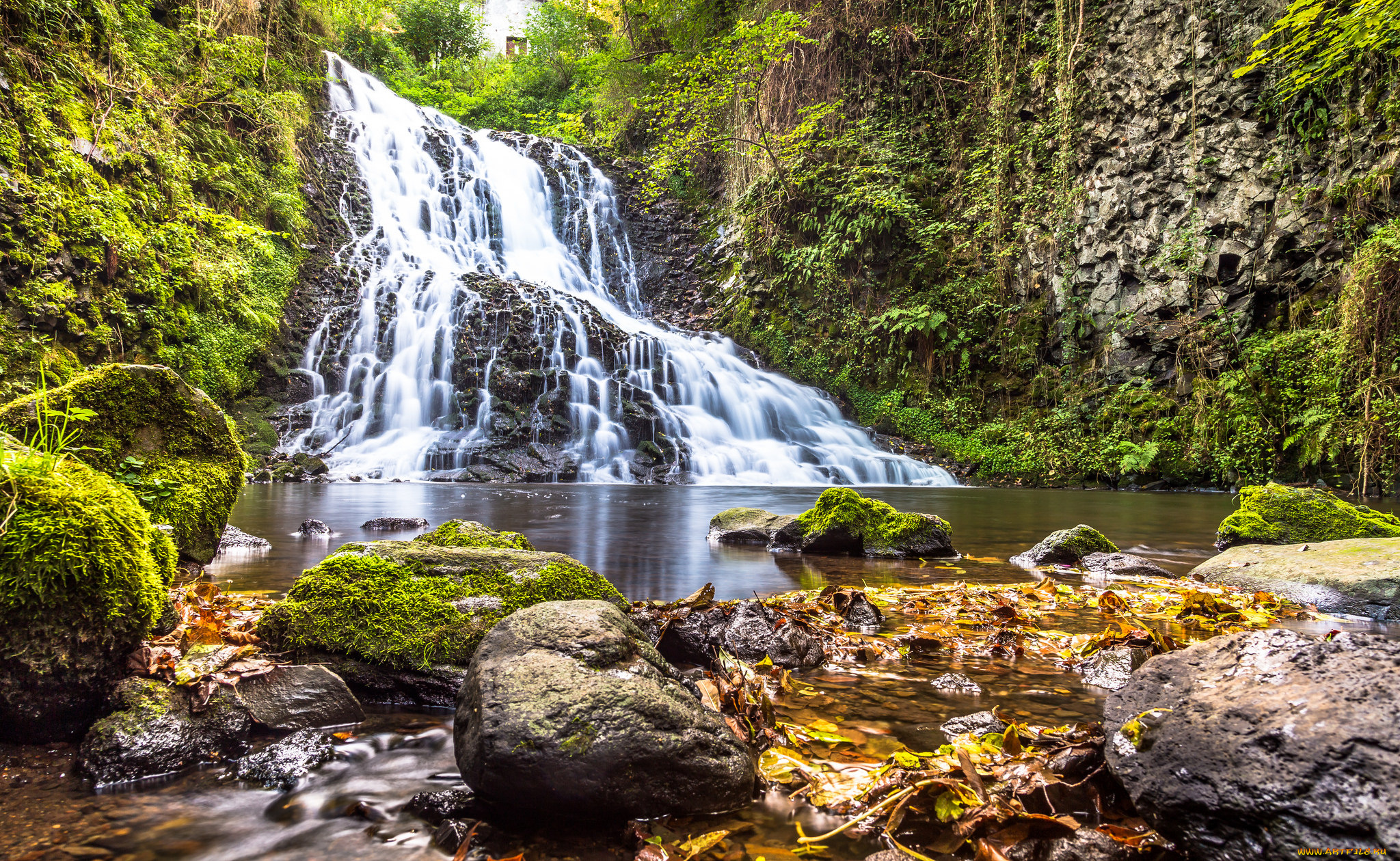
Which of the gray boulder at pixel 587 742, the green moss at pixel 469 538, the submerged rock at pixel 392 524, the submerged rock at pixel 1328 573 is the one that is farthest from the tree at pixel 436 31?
the gray boulder at pixel 587 742

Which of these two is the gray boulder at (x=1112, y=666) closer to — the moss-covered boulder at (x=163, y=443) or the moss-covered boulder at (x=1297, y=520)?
the moss-covered boulder at (x=1297, y=520)

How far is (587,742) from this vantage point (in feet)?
5.54

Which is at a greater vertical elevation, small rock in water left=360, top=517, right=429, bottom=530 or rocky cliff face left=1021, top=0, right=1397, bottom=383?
rocky cliff face left=1021, top=0, right=1397, bottom=383

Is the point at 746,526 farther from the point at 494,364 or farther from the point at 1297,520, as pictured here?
the point at 494,364

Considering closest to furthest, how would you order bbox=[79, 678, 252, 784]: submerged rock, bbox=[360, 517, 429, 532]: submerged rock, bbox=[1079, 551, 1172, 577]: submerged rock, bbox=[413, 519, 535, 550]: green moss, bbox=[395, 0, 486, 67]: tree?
bbox=[79, 678, 252, 784]: submerged rock
bbox=[413, 519, 535, 550]: green moss
bbox=[1079, 551, 1172, 577]: submerged rock
bbox=[360, 517, 429, 532]: submerged rock
bbox=[395, 0, 486, 67]: tree

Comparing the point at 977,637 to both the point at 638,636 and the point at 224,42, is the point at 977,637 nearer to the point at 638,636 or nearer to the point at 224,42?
the point at 638,636

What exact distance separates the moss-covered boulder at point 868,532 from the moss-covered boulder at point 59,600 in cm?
464

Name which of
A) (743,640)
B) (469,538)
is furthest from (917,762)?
(469,538)

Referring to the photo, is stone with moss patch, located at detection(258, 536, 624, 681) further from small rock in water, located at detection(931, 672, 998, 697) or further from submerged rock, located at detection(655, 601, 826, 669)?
small rock in water, located at detection(931, 672, 998, 697)

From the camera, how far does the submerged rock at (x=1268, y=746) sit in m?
1.22

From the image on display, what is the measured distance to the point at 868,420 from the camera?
57.1 ft

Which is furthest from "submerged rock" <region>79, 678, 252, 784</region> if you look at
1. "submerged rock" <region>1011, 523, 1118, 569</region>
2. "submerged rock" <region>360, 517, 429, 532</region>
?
"submerged rock" <region>1011, 523, 1118, 569</region>

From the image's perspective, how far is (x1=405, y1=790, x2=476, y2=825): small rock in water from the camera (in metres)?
1.68

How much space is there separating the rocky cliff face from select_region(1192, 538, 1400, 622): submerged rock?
Result: 10060mm
